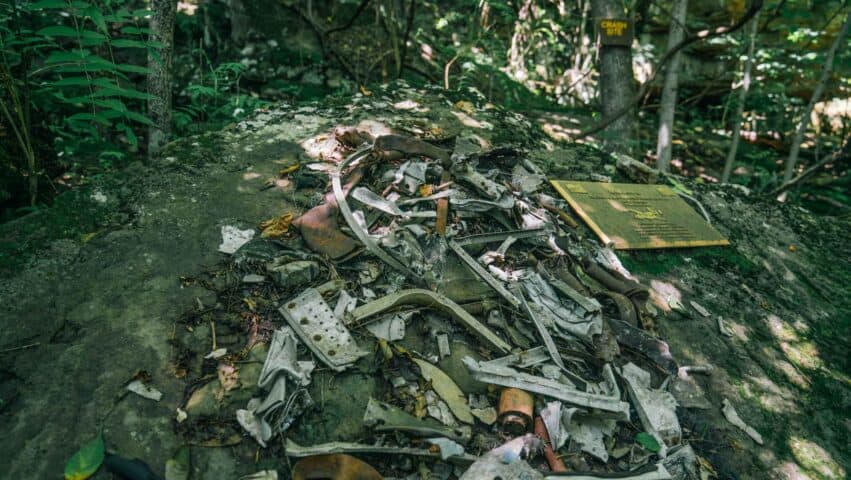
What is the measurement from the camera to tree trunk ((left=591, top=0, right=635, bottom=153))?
601 centimetres

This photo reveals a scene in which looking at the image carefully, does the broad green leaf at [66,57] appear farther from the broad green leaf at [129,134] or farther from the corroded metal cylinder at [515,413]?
the corroded metal cylinder at [515,413]

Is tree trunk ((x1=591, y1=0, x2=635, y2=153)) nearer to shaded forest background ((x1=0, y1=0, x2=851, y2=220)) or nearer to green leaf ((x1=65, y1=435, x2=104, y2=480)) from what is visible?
shaded forest background ((x1=0, y1=0, x2=851, y2=220))

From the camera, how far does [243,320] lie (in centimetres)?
232

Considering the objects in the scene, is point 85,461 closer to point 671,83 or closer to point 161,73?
point 161,73

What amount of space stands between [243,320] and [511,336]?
145 cm

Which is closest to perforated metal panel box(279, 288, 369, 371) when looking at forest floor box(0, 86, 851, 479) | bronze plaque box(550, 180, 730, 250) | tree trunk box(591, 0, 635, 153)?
forest floor box(0, 86, 851, 479)

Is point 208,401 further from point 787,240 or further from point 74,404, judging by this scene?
point 787,240

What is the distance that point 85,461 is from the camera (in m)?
1.67

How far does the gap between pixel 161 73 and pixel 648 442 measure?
4.51m

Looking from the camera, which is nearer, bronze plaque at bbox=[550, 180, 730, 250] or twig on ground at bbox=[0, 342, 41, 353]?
twig on ground at bbox=[0, 342, 41, 353]

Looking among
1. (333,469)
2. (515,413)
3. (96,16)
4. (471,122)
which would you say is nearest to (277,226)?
(96,16)

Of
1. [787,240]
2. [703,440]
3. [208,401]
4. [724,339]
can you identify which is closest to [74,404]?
[208,401]

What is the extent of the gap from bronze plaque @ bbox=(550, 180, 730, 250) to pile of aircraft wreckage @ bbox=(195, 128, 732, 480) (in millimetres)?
301

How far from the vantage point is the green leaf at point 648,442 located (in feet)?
7.18
